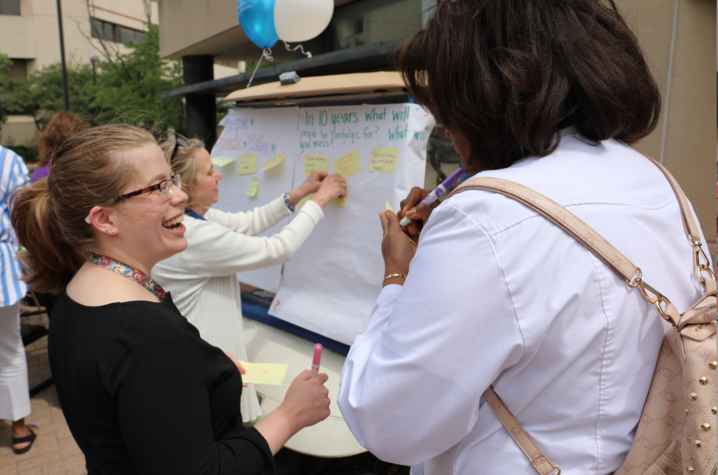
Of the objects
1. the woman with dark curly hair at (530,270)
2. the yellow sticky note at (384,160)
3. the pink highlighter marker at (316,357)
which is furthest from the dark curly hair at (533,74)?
the yellow sticky note at (384,160)

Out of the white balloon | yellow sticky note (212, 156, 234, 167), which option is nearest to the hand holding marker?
the white balloon

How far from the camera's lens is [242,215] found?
2.67 m

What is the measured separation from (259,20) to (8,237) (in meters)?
2.13

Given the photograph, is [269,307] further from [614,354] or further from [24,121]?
[24,121]

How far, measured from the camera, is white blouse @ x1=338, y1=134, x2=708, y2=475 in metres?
0.73

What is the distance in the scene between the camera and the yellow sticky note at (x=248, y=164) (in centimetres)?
282

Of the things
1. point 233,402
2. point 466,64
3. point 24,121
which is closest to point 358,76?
point 466,64

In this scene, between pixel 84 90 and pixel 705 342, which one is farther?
pixel 84 90

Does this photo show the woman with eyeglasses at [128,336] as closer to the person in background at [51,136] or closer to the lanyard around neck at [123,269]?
the lanyard around neck at [123,269]

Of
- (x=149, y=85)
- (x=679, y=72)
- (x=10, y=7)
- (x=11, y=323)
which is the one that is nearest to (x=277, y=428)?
(x=679, y=72)

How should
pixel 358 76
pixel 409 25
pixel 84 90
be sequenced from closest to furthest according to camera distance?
pixel 358 76
pixel 409 25
pixel 84 90

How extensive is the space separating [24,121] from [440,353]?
38967mm

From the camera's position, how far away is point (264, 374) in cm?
164

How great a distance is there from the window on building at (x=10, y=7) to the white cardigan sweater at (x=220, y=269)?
40.7m
